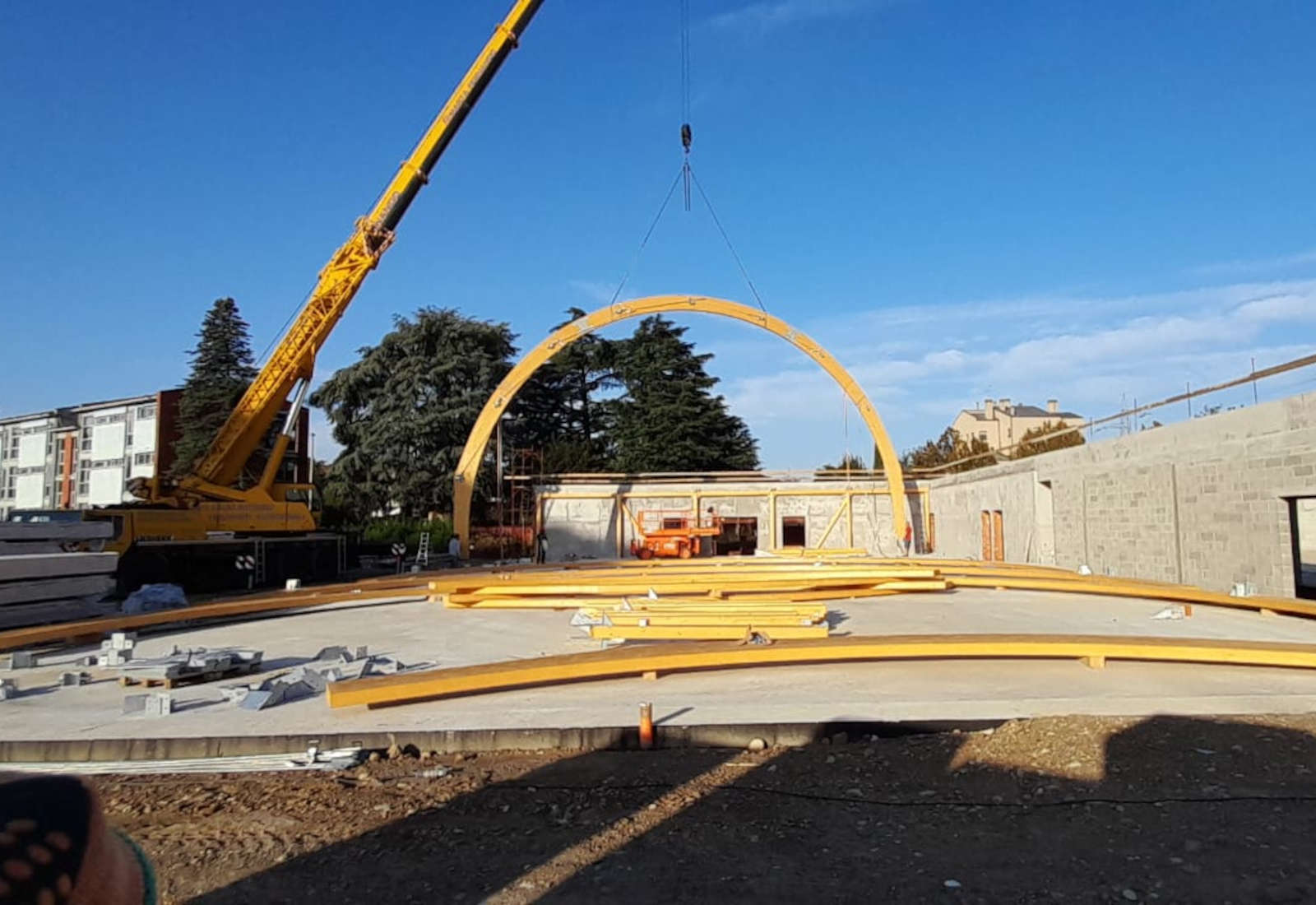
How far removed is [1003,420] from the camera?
65500 mm

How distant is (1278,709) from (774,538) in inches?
1004

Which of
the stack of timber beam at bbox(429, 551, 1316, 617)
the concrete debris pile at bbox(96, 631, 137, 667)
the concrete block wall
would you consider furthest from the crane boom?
the concrete block wall

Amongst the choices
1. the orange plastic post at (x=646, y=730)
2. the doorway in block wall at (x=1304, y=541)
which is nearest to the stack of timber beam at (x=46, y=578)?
the orange plastic post at (x=646, y=730)

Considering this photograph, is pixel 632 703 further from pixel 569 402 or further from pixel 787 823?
pixel 569 402

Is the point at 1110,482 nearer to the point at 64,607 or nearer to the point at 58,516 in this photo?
the point at 64,607

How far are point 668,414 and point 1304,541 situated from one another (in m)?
31.5

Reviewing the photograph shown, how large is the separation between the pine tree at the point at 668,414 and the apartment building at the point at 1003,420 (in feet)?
70.0

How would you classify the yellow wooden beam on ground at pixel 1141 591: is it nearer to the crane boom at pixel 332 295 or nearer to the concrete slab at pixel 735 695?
the concrete slab at pixel 735 695

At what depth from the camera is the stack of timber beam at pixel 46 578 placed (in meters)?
11.6

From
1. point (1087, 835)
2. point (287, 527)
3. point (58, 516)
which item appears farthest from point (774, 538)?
point (1087, 835)

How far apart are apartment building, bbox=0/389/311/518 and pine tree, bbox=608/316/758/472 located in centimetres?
2639

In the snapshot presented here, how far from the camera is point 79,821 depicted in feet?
3.71

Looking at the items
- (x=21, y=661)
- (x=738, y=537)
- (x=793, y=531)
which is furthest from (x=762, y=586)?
(x=793, y=531)

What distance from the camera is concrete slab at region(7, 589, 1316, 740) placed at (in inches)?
256
